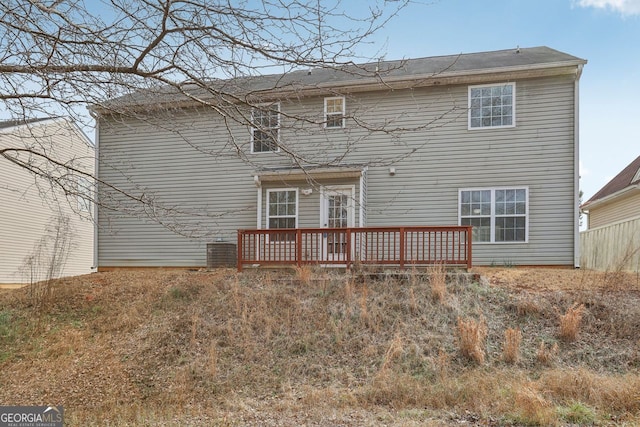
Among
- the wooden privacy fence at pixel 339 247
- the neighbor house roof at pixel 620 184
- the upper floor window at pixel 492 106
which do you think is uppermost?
the upper floor window at pixel 492 106

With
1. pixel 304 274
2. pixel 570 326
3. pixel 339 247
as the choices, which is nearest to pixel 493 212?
pixel 339 247

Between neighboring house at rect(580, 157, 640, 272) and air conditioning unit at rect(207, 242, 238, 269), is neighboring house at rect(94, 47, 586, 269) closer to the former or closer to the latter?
air conditioning unit at rect(207, 242, 238, 269)

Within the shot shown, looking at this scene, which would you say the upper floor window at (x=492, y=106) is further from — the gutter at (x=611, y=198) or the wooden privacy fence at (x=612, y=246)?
the gutter at (x=611, y=198)

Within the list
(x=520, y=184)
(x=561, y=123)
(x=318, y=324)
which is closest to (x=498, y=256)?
(x=520, y=184)

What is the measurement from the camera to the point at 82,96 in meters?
4.73

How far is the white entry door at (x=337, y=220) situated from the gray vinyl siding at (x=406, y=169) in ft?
0.99

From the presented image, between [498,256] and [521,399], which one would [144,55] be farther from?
[498,256]

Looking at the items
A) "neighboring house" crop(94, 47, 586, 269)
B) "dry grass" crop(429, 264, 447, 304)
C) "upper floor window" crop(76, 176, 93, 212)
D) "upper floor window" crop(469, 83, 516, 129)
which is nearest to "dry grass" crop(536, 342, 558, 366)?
"dry grass" crop(429, 264, 447, 304)

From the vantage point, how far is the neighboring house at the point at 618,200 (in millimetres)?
15164

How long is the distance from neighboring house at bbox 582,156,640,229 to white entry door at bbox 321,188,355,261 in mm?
9093

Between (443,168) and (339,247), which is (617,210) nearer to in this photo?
(443,168)

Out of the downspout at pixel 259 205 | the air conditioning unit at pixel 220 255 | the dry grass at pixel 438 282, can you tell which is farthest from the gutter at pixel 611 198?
the air conditioning unit at pixel 220 255

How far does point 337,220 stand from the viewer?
479 inches

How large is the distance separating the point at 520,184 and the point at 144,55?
9.65m
